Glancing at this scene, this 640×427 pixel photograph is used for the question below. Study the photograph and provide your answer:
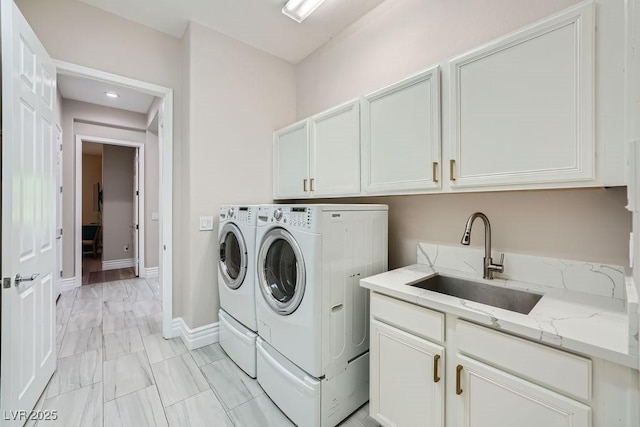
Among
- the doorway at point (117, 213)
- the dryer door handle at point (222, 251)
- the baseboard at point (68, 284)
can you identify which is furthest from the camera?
the doorway at point (117, 213)

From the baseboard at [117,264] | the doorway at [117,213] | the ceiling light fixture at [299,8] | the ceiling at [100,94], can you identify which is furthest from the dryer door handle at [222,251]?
the baseboard at [117,264]

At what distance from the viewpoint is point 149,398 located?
1.74 meters

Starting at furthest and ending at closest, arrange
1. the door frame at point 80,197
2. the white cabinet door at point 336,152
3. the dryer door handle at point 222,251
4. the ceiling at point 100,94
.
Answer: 1. the door frame at point 80,197
2. the ceiling at point 100,94
3. the dryer door handle at point 222,251
4. the white cabinet door at point 336,152

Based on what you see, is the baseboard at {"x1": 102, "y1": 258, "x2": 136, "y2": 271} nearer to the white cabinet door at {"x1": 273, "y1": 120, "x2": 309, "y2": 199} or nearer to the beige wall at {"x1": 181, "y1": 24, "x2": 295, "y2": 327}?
the beige wall at {"x1": 181, "y1": 24, "x2": 295, "y2": 327}

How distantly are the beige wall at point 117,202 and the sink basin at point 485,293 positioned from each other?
5983mm

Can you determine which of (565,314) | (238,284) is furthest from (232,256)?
(565,314)

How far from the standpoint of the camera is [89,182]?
759cm

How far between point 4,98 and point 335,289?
190cm

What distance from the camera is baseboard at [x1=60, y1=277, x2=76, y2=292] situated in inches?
151

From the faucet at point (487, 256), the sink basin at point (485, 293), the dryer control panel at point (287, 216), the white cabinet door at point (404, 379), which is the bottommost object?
the white cabinet door at point (404, 379)

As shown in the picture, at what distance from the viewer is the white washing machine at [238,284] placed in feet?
6.47

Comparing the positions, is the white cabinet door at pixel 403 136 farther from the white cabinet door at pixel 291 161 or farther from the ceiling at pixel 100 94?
the ceiling at pixel 100 94

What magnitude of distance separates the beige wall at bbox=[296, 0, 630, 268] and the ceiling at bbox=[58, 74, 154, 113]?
277 centimetres

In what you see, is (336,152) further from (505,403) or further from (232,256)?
(505,403)
